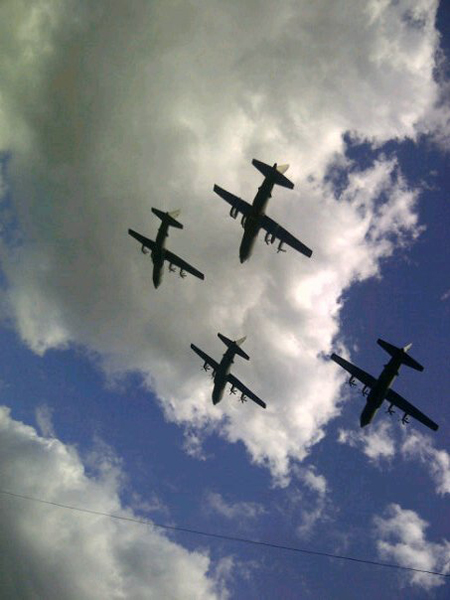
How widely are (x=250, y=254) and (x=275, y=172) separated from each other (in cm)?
814

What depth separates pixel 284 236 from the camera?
1511 inches

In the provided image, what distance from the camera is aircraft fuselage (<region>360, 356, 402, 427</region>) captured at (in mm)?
35750

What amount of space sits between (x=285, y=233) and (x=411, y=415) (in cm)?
2221

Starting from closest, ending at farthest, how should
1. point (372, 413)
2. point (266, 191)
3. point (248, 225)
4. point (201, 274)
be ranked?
point (266, 191) < point (248, 225) < point (372, 413) < point (201, 274)

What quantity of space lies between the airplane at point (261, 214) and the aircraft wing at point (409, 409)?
16742 millimetres

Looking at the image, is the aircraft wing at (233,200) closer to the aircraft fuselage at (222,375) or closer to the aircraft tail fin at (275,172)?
the aircraft tail fin at (275,172)

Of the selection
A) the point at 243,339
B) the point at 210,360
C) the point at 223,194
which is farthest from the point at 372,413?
the point at 223,194

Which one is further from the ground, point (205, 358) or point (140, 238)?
point (140, 238)

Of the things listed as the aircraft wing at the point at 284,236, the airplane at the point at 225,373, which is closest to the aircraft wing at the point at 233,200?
the aircraft wing at the point at 284,236

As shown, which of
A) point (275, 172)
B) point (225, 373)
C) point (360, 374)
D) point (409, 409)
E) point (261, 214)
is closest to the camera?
point (275, 172)

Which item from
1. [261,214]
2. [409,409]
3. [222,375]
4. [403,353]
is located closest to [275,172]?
[261,214]

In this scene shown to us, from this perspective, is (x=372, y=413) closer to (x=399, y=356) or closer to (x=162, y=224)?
(x=399, y=356)

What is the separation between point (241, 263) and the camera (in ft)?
128

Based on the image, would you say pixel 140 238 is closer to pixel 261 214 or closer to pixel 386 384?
pixel 261 214
